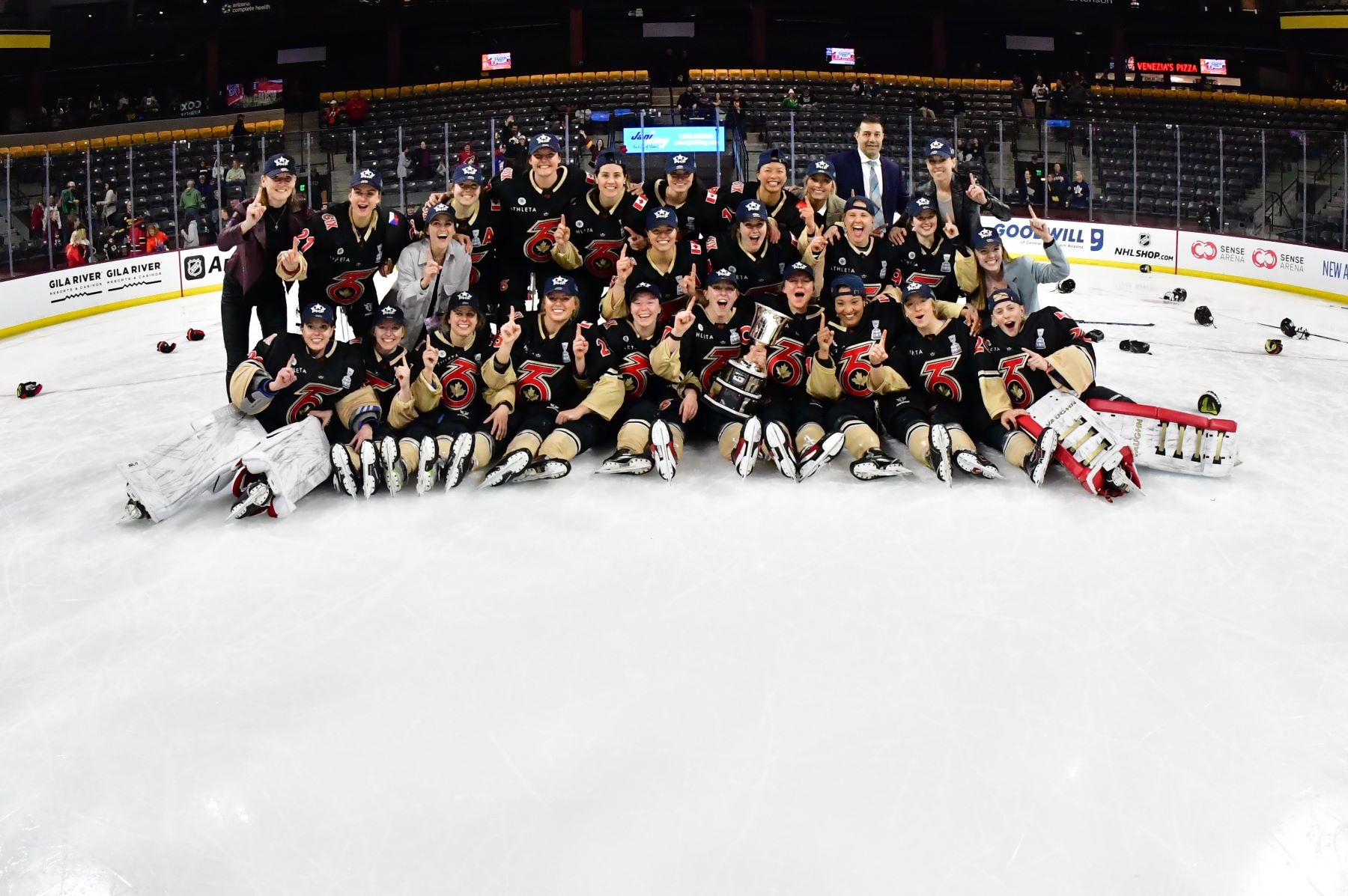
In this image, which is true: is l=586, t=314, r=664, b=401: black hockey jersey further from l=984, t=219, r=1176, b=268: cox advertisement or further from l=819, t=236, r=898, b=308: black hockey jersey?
l=984, t=219, r=1176, b=268: cox advertisement

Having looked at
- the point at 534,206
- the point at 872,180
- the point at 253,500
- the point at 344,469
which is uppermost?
the point at 872,180

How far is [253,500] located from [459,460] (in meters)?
1.05

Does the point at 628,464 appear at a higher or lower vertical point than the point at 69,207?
lower

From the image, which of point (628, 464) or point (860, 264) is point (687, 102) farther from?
point (628, 464)

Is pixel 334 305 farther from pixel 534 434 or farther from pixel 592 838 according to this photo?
pixel 592 838

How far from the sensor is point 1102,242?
15336 millimetres

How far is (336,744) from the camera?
3.57 metres

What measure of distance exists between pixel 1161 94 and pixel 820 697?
2353 cm

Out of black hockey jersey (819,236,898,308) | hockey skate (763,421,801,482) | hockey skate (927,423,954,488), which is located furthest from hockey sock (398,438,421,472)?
hockey skate (927,423,954,488)

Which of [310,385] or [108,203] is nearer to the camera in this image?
[310,385]

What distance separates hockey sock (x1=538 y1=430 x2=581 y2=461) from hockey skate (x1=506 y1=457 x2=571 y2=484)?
0.16 feet

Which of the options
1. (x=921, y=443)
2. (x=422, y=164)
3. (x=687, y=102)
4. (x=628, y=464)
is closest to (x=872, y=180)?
(x=921, y=443)

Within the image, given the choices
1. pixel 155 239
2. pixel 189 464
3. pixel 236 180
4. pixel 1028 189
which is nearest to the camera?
pixel 189 464

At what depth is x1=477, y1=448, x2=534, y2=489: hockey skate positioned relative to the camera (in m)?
5.68
